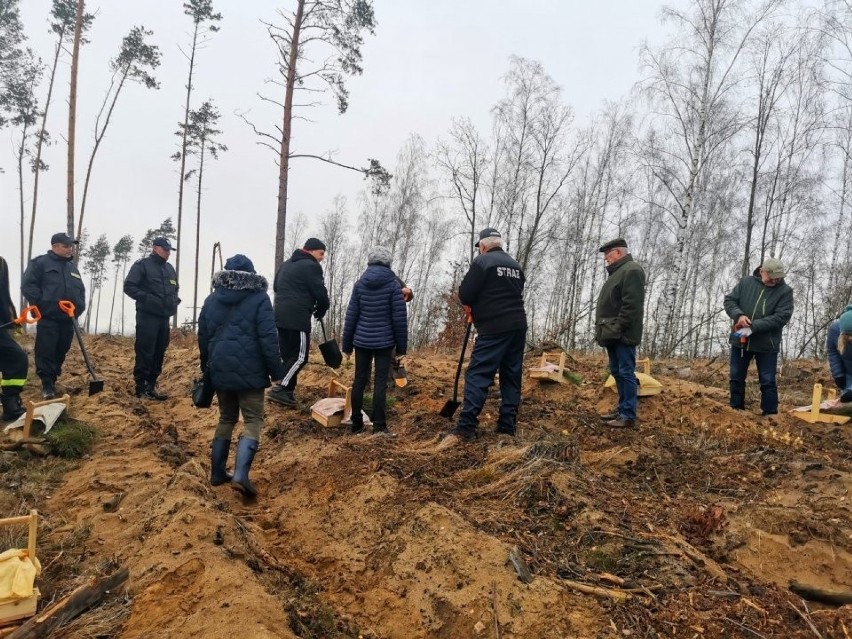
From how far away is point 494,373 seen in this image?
5.15m

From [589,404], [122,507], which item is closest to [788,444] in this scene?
[589,404]

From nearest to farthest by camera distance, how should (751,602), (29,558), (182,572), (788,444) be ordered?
(29,558)
(751,602)
(182,572)
(788,444)

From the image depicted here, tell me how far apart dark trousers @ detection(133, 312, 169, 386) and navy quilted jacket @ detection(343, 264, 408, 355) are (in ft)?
11.2

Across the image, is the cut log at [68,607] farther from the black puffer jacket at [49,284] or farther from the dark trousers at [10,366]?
the black puffer jacket at [49,284]

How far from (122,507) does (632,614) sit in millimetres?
3367

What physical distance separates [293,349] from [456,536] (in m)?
3.90

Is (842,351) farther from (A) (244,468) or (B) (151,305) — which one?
(B) (151,305)

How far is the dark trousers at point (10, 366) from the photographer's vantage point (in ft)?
18.4

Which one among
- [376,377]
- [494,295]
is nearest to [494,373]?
[494,295]

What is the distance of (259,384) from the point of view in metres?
4.33

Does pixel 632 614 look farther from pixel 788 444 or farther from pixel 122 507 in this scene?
pixel 788 444

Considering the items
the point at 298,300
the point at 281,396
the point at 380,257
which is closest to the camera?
the point at 380,257

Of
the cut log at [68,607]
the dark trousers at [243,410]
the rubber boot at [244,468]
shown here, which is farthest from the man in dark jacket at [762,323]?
the cut log at [68,607]

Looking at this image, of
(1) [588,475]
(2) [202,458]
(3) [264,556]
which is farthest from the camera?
(2) [202,458]
